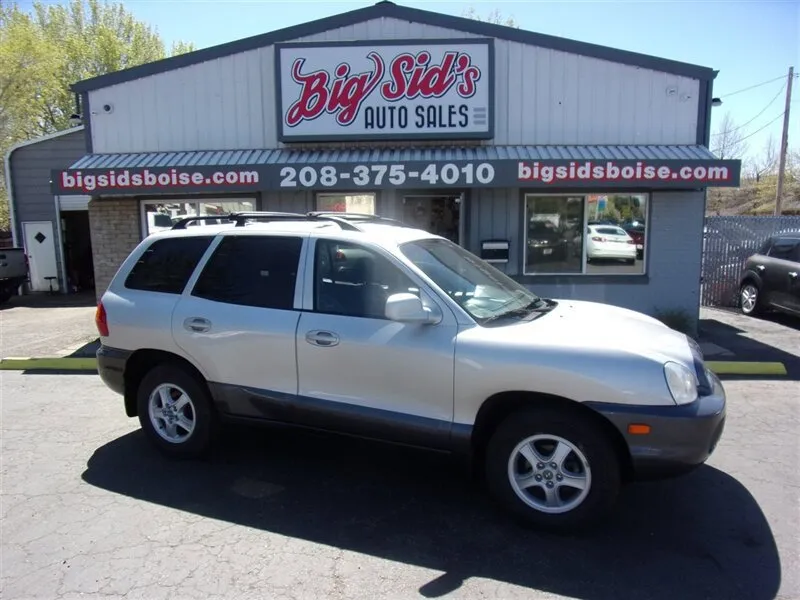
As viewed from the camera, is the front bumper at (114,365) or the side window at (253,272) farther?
the front bumper at (114,365)

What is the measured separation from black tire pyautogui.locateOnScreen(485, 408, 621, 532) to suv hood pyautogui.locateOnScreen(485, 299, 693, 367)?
415mm

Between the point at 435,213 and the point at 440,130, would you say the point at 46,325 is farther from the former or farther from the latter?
the point at 440,130

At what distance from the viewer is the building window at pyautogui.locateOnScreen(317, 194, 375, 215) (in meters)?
10.3

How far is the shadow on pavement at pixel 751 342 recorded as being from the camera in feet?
24.6

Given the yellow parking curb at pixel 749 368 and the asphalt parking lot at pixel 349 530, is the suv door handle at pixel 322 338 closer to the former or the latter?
the asphalt parking lot at pixel 349 530

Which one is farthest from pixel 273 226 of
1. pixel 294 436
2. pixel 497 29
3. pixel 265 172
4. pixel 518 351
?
pixel 497 29

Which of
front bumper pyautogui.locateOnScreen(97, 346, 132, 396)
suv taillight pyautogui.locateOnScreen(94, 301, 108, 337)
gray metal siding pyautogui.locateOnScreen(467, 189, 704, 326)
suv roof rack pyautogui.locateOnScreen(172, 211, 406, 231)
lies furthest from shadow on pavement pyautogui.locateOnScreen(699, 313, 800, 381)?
suv taillight pyautogui.locateOnScreen(94, 301, 108, 337)

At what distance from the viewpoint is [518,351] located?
334 cm

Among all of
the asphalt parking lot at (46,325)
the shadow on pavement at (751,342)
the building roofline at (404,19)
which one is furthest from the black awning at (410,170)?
the asphalt parking lot at (46,325)

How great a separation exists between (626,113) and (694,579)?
328 inches

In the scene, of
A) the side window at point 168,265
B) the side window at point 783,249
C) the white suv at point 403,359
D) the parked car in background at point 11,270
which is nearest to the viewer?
the white suv at point 403,359

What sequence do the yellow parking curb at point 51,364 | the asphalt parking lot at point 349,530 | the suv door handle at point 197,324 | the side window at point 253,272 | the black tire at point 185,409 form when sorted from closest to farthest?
1. the asphalt parking lot at point 349,530
2. the side window at point 253,272
3. the suv door handle at point 197,324
4. the black tire at point 185,409
5. the yellow parking curb at point 51,364

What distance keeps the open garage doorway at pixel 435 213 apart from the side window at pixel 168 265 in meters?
5.81

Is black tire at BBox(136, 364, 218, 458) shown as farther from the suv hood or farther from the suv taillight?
the suv hood
